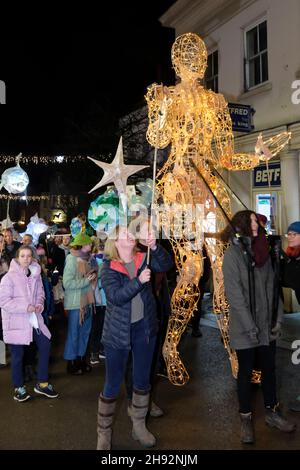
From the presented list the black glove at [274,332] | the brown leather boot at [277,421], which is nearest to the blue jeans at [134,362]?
the black glove at [274,332]

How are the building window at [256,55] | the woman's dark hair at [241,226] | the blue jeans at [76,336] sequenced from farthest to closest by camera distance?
the building window at [256,55] → the blue jeans at [76,336] → the woman's dark hair at [241,226]

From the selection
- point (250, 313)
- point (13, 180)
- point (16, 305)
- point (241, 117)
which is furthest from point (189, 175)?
point (13, 180)

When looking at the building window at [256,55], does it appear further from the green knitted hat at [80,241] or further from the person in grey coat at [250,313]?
the person in grey coat at [250,313]

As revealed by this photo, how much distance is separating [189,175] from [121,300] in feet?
6.36

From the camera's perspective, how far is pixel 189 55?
4625 mm

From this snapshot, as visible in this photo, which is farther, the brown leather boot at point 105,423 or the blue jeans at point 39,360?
the blue jeans at point 39,360

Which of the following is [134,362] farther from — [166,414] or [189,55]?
[189,55]

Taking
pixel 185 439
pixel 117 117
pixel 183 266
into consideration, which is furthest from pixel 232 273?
pixel 117 117

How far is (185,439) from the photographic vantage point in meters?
3.44

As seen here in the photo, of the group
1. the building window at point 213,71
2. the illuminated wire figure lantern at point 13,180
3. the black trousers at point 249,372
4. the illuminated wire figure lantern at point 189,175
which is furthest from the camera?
the building window at point 213,71

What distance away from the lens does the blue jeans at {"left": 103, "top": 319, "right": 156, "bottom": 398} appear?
3184 millimetres

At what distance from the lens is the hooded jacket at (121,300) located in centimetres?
311

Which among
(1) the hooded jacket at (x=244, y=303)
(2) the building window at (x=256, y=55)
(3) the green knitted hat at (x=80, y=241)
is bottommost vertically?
(1) the hooded jacket at (x=244, y=303)
